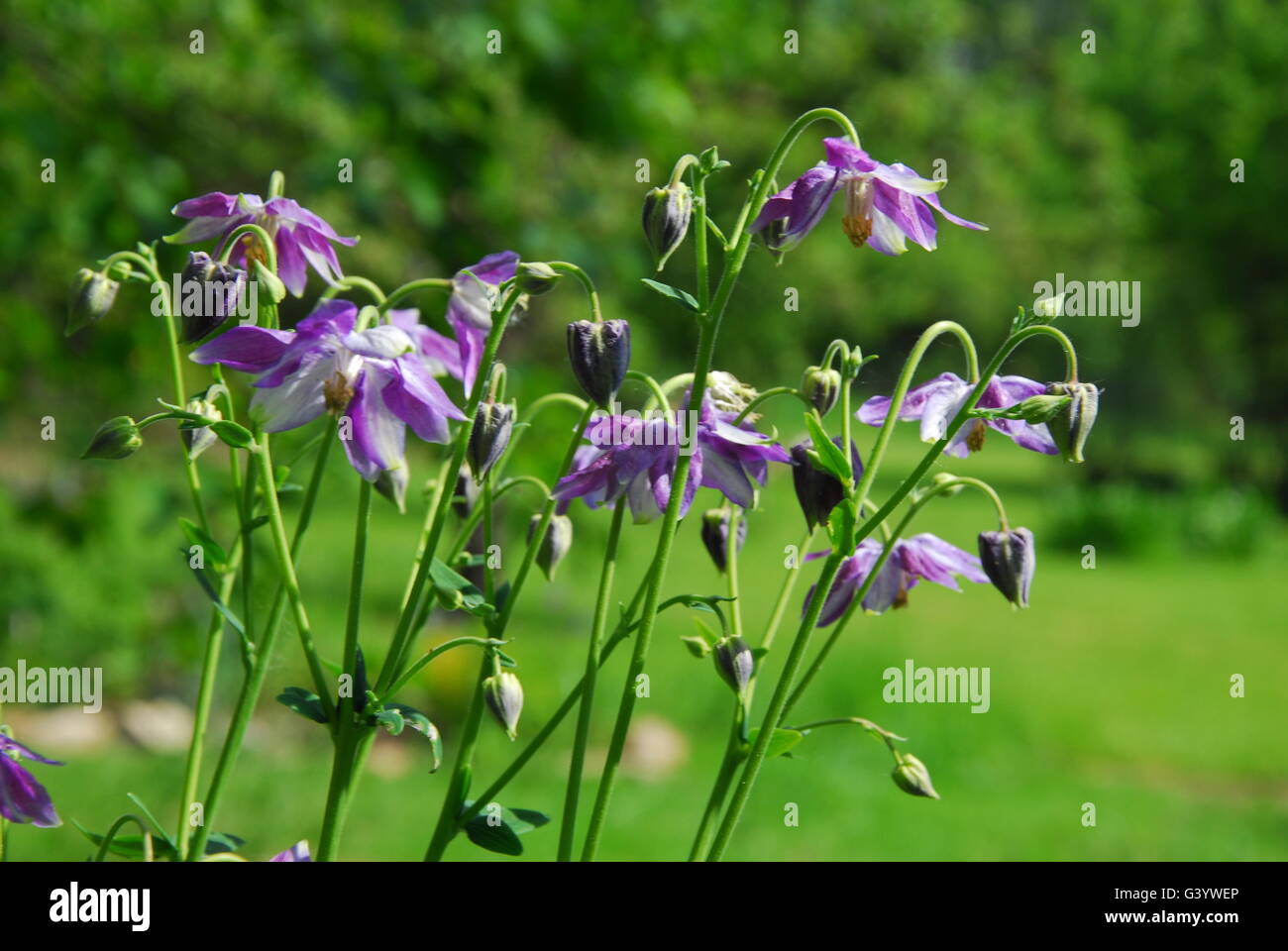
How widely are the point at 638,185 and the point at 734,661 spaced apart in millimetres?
7304

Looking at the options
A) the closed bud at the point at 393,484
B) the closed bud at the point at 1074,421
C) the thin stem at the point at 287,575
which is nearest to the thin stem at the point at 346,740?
the thin stem at the point at 287,575

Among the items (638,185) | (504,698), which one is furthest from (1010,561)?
(638,185)

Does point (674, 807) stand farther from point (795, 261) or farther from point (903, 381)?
point (795, 261)

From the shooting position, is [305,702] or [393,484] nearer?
[305,702]

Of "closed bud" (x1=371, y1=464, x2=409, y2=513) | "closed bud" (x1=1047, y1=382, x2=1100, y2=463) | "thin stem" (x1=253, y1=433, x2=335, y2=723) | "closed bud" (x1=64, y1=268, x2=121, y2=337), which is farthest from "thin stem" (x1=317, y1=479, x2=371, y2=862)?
"closed bud" (x1=1047, y1=382, x2=1100, y2=463)

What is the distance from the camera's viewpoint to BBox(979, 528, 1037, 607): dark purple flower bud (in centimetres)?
106

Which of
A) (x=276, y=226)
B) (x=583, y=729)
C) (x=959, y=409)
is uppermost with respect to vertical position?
(x=276, y=226)

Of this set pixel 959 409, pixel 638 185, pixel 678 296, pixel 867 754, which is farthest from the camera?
pixel 638 185

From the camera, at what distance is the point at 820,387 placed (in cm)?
98

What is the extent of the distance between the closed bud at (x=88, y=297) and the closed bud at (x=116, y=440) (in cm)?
12

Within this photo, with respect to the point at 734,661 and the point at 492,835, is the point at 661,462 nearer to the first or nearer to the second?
the point at 734,661

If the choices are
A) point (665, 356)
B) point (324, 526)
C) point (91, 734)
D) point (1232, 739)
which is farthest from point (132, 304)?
point (665, 356)

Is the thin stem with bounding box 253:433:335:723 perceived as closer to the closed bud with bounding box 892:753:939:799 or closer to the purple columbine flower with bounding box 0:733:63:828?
the purple columbine flower with bounding box 0:733:63:828

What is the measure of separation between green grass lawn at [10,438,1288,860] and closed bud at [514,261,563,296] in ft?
7.72
